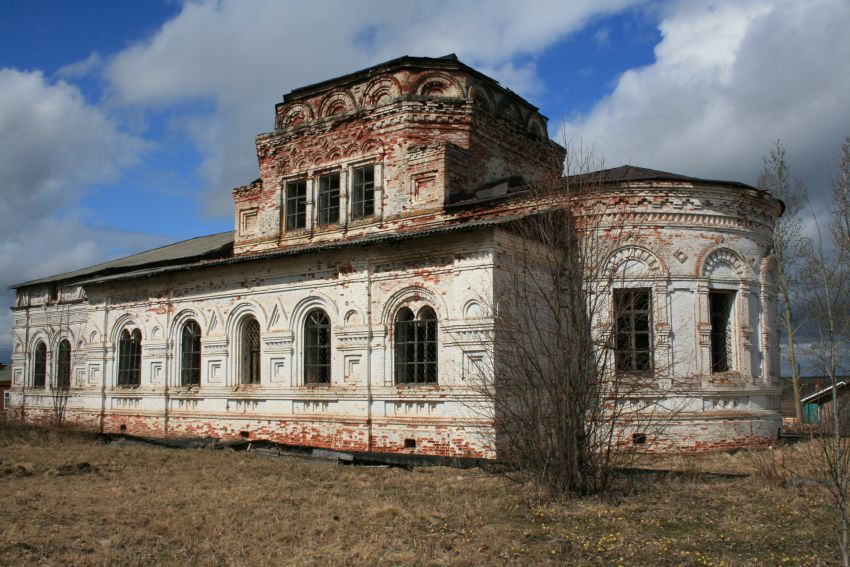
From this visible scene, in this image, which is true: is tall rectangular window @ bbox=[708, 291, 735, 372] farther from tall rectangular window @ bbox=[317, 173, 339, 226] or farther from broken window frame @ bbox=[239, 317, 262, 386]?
broken window frame @ bbox=[239, 317, 262, 386]

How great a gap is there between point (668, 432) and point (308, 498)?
762cm

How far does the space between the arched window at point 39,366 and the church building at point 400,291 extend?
528 centimetres

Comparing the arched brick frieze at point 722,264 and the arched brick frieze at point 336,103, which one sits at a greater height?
the arched brick frieze at point 336,103

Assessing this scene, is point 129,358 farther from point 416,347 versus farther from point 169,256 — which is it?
point 416,347

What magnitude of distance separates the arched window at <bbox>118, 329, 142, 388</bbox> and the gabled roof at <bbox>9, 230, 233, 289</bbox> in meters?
2.47

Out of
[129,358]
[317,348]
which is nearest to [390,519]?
[317,348]

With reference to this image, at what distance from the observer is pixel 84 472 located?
12.1m

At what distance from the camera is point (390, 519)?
8.54 meters

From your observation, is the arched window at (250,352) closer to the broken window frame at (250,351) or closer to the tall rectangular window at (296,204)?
the broken window frame at (250,351)

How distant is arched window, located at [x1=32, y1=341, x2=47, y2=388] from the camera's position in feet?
82.4

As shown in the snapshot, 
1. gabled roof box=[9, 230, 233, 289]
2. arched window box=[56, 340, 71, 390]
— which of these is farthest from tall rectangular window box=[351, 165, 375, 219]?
arched window box=[56, 340, 71, 390]

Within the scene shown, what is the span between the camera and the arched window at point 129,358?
19.6 metres

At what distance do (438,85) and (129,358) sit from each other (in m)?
11.1

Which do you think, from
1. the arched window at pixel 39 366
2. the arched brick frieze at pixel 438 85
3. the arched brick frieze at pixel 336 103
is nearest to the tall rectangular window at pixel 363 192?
the arched brick frieze at pixel 336 103
